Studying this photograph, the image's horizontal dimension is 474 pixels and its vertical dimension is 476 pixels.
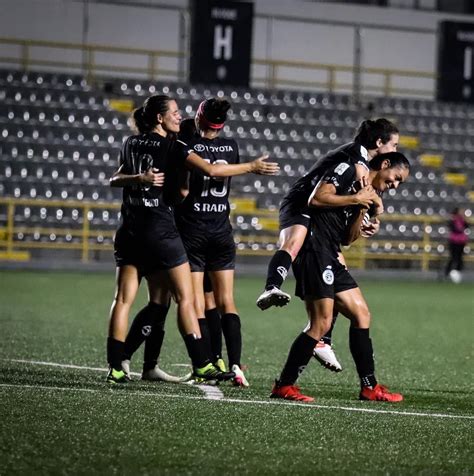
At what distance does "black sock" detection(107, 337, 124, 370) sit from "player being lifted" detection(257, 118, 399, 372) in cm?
114

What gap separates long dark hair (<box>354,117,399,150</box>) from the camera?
8.03 meters

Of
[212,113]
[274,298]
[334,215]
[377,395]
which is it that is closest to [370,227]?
[334,215]

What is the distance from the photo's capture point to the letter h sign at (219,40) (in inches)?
1075

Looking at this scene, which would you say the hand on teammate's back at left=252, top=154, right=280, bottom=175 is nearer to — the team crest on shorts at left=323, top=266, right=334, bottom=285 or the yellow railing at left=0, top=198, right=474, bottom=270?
the team crest on shorts at left=323, top=266, right=334, bottom=285

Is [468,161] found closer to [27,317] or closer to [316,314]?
[27,317]

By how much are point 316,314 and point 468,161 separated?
86.3ft

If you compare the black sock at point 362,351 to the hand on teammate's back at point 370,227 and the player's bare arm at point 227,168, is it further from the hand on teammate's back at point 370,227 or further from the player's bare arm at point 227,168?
the player's bare arm at point 227,168

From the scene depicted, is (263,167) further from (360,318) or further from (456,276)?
(456,276)

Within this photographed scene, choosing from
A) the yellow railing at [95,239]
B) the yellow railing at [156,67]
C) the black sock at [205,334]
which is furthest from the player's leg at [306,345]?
the yellow railing at [156,67]

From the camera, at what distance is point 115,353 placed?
8.30 m

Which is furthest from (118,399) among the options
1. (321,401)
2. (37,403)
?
(321,401)

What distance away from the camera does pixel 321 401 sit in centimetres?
764

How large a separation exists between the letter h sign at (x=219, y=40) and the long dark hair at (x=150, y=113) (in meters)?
19.1

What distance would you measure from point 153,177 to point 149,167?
0.65 feet
